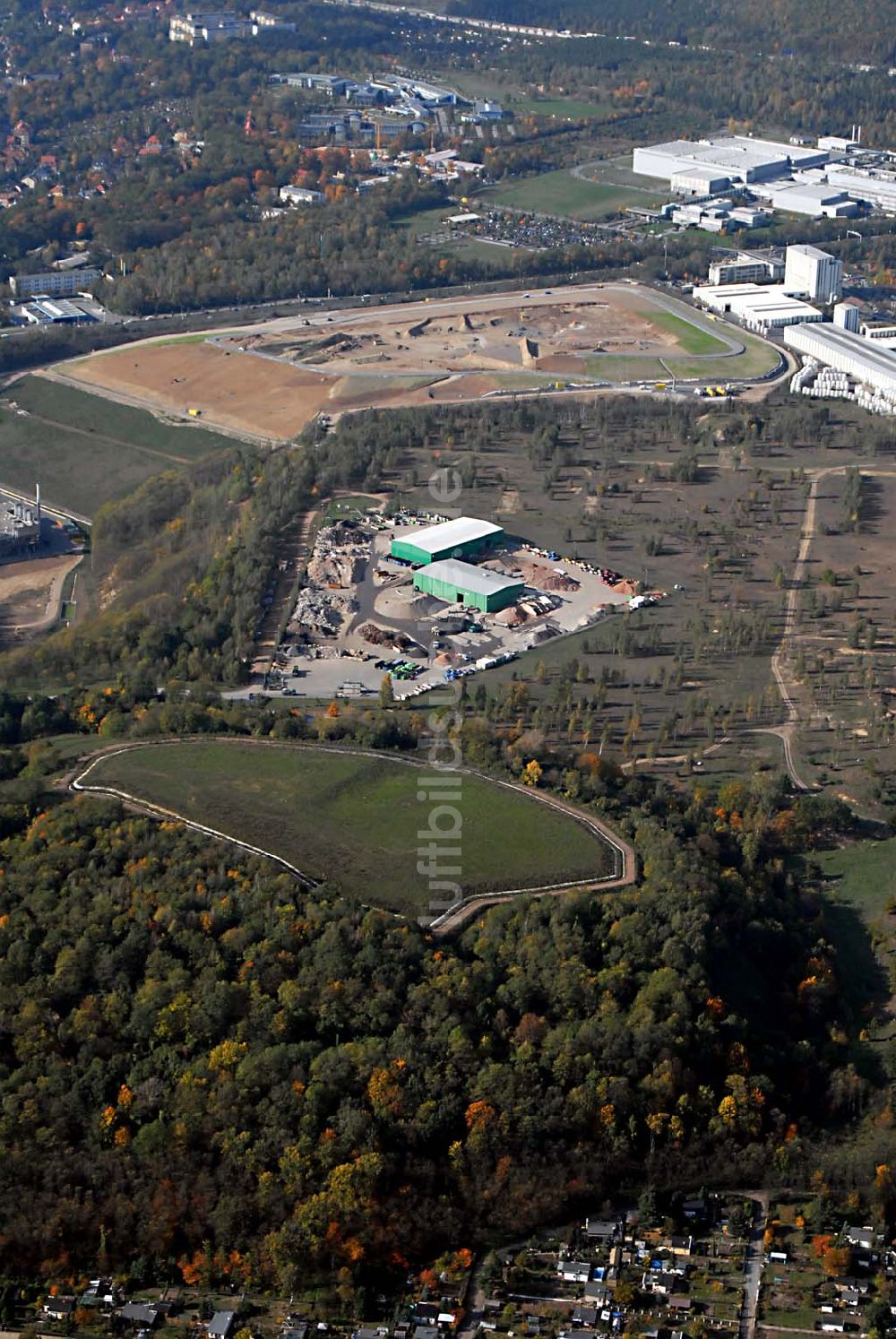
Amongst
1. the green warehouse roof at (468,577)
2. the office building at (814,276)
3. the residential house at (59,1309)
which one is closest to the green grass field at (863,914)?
the green warehouse roof at (468,577)

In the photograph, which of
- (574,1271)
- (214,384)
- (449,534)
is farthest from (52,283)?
(574,1271)

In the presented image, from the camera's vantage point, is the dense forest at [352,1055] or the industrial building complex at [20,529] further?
the industrial building complex at [20,529]

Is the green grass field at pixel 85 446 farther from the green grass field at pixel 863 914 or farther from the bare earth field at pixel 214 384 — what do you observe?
the green grass field at pixel 863 914

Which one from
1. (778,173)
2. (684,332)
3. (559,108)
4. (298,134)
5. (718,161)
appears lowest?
(684,332)

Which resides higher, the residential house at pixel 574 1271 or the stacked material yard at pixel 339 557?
the stacked material yard at pixel 339 557

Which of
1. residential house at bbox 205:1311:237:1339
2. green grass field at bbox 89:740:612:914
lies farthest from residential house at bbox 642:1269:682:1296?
green grass field at bbox 89:740:612:914

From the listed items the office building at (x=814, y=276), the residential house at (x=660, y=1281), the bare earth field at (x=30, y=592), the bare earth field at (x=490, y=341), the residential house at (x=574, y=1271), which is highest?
the office building at (x=814, y=276)

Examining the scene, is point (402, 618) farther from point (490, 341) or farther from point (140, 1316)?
point (490, 341)

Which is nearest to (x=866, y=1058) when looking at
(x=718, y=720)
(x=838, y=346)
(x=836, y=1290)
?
(x=836, y=1290)
